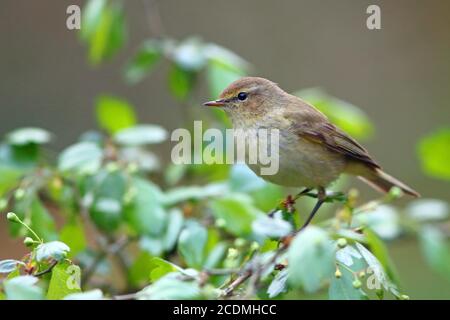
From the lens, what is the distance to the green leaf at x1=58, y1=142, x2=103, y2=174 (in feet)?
8.65

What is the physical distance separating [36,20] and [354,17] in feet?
10.3

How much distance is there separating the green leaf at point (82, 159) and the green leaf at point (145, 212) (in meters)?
0.17

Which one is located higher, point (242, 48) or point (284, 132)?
point (242, 48)

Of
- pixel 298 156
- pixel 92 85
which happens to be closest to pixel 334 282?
pixel 298 156

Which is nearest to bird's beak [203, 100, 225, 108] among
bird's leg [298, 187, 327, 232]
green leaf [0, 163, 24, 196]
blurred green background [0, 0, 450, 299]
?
bird's leg [298, 187, 327, 232]

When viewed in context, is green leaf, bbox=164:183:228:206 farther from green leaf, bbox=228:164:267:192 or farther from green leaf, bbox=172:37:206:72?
green leaf, bbox=172:37:206:72

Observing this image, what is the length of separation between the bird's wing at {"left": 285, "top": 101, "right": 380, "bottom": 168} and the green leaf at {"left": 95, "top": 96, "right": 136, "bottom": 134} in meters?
0.85

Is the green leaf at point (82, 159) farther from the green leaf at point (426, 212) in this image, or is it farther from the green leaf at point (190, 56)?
the green leaf at point (426, 212)

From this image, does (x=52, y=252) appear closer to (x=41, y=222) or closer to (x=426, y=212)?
(x=41, y=222)

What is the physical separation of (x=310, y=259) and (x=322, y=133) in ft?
5.28

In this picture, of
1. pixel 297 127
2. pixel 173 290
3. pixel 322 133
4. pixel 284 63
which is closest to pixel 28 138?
pixel 297 127

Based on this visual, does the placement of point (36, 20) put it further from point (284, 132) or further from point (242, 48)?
point (284, 132)

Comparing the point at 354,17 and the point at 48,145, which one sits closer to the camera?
the point at 48,145
